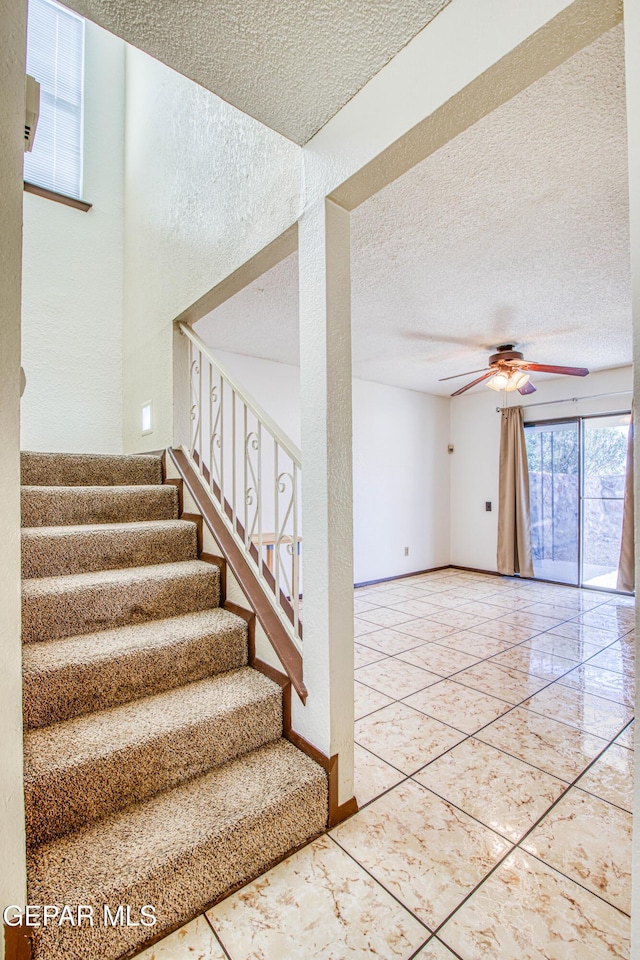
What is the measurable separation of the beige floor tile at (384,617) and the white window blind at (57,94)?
4342 mm

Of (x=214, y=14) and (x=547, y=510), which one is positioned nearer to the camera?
(x=214, y=14)

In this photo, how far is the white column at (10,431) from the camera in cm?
93

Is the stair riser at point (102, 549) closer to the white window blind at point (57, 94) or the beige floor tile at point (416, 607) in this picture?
the beige floor tile at point (416, 607)

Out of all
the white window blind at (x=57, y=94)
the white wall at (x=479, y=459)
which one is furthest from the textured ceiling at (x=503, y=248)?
the white window blind at (x=57, y=94)

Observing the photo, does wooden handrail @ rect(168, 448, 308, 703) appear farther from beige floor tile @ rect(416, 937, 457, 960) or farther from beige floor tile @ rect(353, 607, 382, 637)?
beige floor tile @ rect(353, 607, 382, 637)

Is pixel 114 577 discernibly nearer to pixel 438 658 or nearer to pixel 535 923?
pixel 535 923

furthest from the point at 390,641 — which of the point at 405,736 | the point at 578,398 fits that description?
the point at 578,398

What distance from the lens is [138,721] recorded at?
1.48 m

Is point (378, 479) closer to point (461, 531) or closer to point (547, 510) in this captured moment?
point (461, 531)

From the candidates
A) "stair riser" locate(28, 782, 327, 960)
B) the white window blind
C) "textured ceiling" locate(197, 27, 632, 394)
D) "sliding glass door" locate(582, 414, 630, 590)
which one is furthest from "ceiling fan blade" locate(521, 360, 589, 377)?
the white window blind

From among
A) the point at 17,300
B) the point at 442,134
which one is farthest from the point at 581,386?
the point at 17,300

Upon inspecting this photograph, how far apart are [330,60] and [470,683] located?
2.89 m

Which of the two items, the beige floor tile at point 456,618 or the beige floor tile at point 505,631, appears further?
the beige floor tile at point 456,618

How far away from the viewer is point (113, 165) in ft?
12.2
